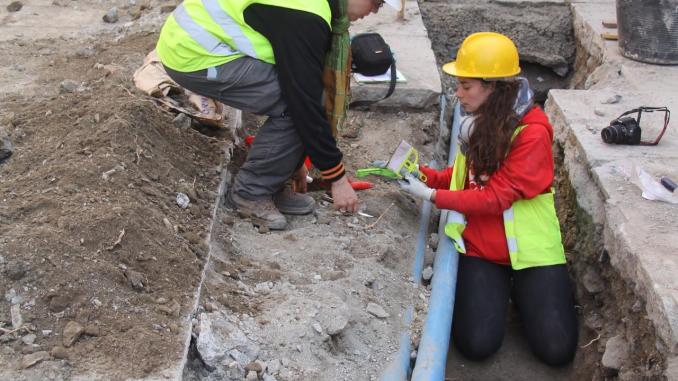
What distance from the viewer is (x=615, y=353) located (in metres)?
3.25

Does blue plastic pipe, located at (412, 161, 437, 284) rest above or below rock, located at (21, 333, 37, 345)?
below

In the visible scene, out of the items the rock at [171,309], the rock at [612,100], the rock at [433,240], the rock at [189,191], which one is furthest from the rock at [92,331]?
the rock at [612,100]

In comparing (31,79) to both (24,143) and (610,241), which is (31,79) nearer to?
(24,143)

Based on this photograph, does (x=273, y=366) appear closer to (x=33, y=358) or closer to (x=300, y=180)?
(x=33, y=358)

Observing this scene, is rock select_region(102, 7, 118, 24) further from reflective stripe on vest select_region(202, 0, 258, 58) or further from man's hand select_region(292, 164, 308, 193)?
reflective stripe on vest select_region(202, 0, 258, 58)

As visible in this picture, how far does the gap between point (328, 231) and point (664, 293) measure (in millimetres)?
1544

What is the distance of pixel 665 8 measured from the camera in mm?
5324

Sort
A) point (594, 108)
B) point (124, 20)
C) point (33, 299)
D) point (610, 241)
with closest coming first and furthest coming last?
point (33, 299) < point (610, 241) < point (594, 108) < point (124, 20)

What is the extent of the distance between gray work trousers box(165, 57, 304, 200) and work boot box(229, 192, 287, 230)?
0.03m

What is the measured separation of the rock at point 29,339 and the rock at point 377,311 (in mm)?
1323

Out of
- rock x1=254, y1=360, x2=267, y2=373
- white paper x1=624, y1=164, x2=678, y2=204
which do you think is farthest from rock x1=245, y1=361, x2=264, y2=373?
white paper x1=624, y1=164, x2=678, y2=204

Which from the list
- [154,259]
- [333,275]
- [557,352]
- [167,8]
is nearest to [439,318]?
[333,275]

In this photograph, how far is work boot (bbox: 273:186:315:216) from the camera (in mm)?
3961

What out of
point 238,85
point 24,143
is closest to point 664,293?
point 238,85
